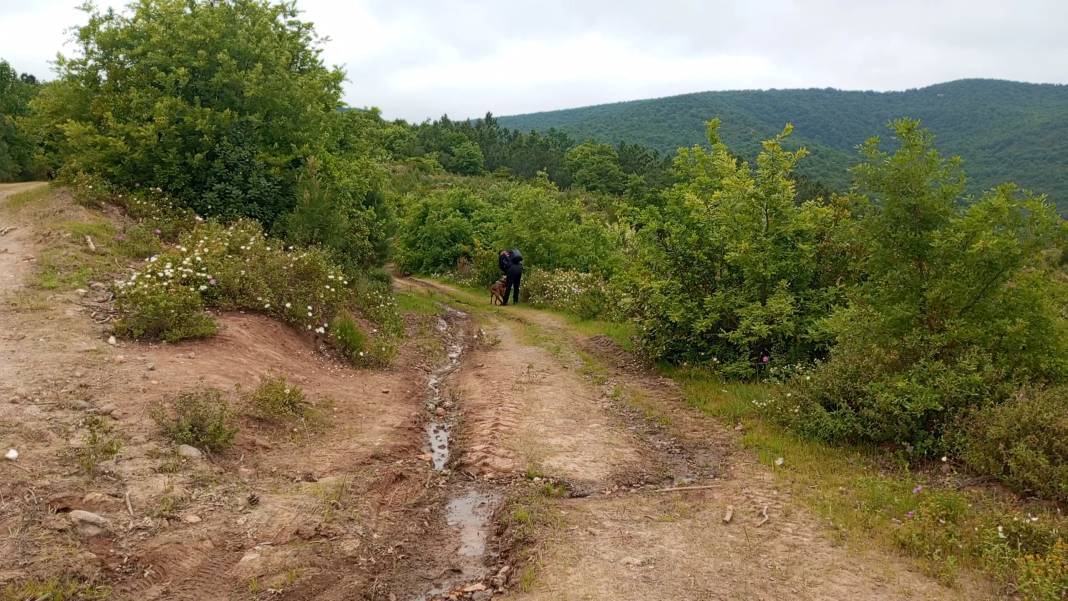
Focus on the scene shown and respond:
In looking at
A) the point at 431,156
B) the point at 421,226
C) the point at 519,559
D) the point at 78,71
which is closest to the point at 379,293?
the point at 78,71

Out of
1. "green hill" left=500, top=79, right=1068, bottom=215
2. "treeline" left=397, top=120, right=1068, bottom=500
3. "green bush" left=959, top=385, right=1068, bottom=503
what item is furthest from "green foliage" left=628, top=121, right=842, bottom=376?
"green hill" left=500, top=79, right=1068, bottom=215

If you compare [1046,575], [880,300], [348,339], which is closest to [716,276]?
[880,300]

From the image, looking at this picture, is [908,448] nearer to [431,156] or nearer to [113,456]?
[113,456]

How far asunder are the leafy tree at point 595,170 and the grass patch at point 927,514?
73.5 meters

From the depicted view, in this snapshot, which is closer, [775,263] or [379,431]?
[379,431]

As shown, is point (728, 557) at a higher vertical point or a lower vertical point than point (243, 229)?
lower

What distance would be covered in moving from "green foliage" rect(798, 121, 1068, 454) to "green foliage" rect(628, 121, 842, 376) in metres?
1.87

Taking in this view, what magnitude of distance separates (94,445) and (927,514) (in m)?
6.66

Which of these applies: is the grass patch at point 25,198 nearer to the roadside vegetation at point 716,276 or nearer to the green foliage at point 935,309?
the roadside vegetation at point 716,276

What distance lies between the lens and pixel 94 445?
5469 mm

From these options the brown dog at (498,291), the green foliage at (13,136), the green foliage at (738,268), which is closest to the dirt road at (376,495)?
the green foliage at (738,268)

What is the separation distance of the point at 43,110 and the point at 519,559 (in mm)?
16781

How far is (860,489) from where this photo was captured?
20.3 ft

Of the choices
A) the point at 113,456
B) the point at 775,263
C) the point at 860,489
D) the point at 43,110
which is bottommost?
the point at 860,489
